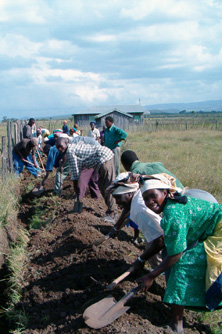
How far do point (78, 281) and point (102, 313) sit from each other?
3.13 feet

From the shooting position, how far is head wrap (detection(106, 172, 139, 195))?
3.61 meters

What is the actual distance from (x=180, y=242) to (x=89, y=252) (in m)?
2.12

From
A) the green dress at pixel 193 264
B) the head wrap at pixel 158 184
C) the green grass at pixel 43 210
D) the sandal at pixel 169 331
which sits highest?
the head wrap at pixel 158 184

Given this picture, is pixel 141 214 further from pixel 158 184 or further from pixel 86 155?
pixel 86 155

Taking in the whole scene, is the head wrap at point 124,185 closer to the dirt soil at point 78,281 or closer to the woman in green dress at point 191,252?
the woman in green dress at point 191,252

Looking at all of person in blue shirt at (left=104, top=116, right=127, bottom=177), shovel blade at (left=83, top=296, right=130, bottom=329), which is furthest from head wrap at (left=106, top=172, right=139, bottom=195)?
person in blue shirt at (left=104, top=116, right=127, bottom=177)

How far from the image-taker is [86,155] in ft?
19.2

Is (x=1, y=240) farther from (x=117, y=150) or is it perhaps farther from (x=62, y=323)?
(x=117, y=150)

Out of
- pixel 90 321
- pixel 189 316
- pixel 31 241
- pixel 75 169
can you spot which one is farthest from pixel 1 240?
pixel 189 316

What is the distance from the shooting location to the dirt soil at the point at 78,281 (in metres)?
3.19

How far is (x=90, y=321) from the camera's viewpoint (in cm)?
305

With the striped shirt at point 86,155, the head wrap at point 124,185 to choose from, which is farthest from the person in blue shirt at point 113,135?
the head wrap at point 124,185

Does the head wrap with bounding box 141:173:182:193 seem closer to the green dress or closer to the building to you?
the green dress

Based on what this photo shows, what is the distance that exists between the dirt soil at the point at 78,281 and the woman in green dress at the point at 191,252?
0.47 metres
